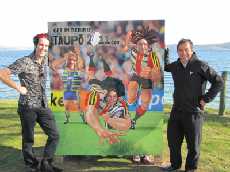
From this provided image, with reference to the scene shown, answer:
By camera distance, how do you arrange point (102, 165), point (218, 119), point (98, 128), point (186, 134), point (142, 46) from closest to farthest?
point (186, 134)
point (142, 46)
point (98, 128)
point (102, 165)
point (218, 119)

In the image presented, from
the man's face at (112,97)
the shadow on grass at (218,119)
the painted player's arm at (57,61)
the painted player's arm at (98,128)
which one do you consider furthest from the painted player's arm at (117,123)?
the shadow on grass at (218,119)

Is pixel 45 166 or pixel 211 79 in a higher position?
pixel 211 79

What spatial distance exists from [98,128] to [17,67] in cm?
161

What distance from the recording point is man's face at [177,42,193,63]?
651 centimetres

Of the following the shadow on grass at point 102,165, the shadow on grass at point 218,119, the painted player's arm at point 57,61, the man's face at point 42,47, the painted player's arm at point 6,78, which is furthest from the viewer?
the shadow on grass at point 218,119

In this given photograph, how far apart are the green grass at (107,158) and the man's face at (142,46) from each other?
1730 mm

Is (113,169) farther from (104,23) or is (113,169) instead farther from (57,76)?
(104,23)

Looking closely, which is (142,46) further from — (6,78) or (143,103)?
(6,78)

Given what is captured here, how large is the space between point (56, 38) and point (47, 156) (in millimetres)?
1680

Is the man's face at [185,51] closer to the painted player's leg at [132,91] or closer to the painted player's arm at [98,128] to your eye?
the painted player's leg at [132,91]

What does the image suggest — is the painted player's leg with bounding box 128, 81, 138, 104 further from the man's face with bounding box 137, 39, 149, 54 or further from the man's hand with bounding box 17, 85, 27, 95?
the man's hand with bounding box 17, 85, 27, 95

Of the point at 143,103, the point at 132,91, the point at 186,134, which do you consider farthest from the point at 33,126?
the point at 186,134

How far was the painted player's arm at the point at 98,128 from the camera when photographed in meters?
7.23

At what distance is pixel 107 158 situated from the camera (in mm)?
7750
